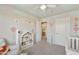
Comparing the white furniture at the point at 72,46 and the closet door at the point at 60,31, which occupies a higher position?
the closet door at the point at 60,31

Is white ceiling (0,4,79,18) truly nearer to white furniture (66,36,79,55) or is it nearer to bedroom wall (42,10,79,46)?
bedroom wall (42,10,79,46)

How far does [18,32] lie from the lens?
162 cm

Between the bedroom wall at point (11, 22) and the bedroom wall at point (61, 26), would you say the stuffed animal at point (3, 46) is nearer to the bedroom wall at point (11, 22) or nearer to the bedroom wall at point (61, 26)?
the bedroom wall at point (11, 22)

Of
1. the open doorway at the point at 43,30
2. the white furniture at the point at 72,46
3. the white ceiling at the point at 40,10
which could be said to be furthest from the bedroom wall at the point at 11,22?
the white furniture at the point at 72,46

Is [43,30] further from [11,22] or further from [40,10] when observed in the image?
[11,22]

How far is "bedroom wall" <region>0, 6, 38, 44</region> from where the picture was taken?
156cm

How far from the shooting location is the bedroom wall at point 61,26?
5.26ft

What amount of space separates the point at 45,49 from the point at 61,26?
451 millimetres

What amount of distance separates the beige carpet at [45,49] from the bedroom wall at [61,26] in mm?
90

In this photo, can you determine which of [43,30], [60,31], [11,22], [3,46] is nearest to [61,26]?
[60,31]

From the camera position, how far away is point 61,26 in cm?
165

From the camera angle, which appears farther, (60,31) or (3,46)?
(60,31)
